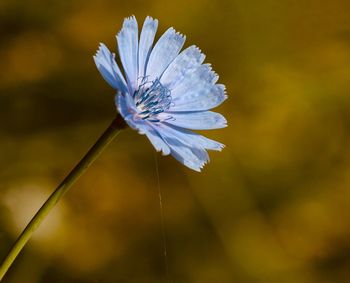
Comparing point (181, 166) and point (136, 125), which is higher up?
point (136, 125)

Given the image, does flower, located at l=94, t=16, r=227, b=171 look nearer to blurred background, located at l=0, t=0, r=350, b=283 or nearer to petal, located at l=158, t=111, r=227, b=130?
petal, located at l=158, t=111, r=227, b=130

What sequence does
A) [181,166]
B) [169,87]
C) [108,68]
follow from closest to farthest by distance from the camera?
[108,68] < [169,87] < [181,166]

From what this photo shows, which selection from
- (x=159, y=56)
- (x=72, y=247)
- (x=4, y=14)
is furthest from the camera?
(x=4, y=14)

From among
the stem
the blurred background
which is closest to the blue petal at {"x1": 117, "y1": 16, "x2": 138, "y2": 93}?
the stem

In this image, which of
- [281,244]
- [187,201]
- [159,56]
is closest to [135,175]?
[187,201]

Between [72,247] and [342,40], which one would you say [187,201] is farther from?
[342,40]

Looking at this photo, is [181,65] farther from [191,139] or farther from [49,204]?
[49,204]

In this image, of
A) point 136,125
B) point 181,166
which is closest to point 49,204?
point 136,125
